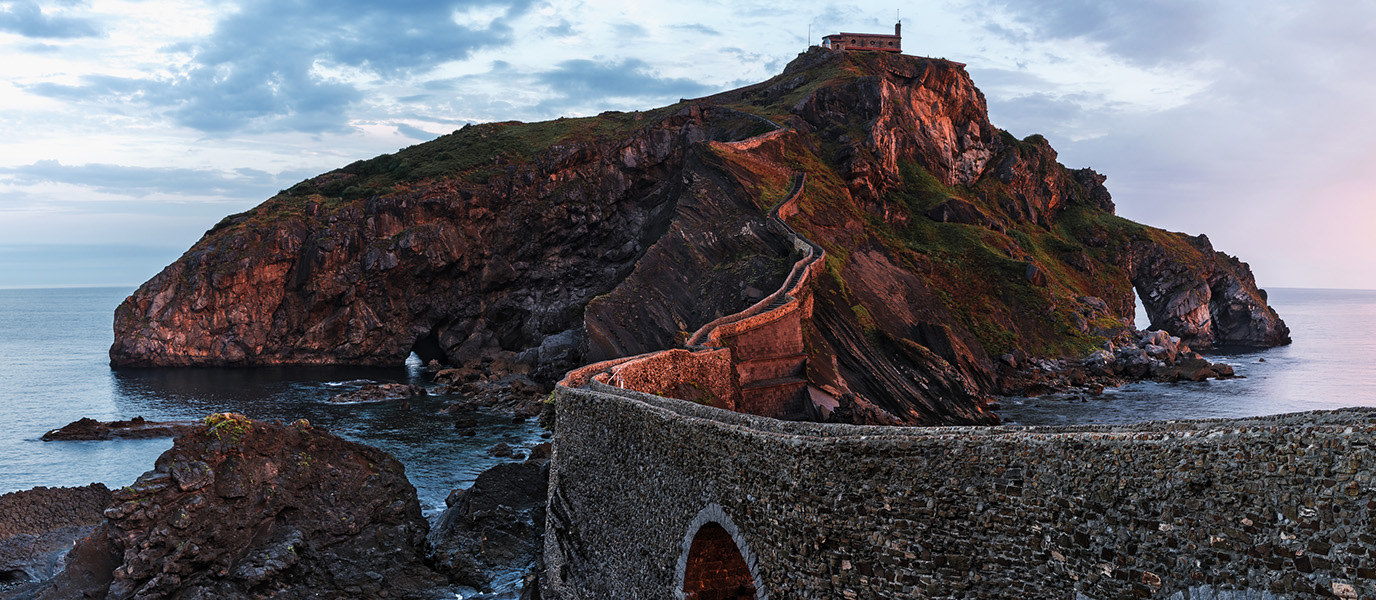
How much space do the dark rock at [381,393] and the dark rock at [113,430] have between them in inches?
550

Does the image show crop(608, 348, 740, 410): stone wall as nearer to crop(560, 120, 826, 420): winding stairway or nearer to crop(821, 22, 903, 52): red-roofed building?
crop(560, 120, 826, 420): winding stairway

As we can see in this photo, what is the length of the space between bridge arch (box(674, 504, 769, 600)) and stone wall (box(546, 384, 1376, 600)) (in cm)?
18

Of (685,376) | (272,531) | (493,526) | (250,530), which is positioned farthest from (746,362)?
(250,530)

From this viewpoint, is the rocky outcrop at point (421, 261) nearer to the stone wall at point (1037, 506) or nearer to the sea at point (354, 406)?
the sea at point (354, 406)

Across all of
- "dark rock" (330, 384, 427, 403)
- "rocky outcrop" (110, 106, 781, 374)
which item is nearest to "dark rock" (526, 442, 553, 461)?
"dark rock" (330, 384, 427, 403)

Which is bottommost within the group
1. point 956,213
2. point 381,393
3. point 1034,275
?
point 381,393

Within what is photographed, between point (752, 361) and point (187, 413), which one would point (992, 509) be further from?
point (187, 413)

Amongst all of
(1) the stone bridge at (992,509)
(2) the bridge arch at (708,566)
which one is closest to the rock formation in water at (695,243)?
(1) the stone bridge at (992,509)

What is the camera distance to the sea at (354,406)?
49.6 metres

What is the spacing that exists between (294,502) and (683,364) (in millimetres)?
17810

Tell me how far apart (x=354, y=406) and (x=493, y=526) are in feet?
133

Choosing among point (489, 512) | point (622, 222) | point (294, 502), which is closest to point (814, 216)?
point (622, 222)

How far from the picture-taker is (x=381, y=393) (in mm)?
74000

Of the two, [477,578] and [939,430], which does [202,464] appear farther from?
[939,430]
